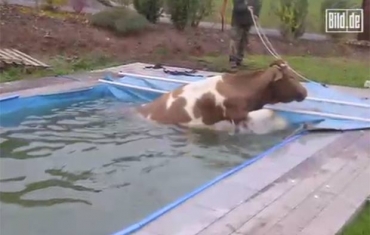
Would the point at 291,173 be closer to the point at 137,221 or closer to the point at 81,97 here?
the point at 137,221

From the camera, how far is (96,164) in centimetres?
630

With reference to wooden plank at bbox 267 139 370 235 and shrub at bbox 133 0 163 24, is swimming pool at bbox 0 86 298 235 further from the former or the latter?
shrub at bbox 133 0 163 24

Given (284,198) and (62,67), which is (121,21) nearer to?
(62,67)

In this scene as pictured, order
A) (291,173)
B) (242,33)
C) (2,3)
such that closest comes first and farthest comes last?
1. (291,173)
2. (242,33)
3. (2,3)

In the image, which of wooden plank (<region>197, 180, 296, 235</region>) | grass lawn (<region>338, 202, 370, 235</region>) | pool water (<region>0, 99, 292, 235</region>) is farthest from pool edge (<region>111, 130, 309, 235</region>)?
grass lawn (<region>338, 202, 370, 235</region>)

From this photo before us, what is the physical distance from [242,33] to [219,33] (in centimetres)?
365

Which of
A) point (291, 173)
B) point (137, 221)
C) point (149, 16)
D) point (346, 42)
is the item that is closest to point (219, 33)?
point (149, 16)

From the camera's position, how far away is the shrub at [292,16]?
1579cm

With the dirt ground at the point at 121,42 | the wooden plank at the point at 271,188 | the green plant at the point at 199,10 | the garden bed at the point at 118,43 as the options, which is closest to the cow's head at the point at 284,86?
the wooden plank at the point at 271,188

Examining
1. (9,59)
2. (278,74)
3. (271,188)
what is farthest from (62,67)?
(271,188)

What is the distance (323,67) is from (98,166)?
7.52 meters

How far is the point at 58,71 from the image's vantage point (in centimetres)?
1097

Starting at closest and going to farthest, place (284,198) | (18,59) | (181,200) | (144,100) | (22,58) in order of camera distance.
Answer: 1. (181,200)
2. (284,198)
3. (144,100)
4. (18,59)
5. (22,58)

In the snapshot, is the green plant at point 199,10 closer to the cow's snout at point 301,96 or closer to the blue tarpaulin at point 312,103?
the blue tarpaulin at point 312,103
